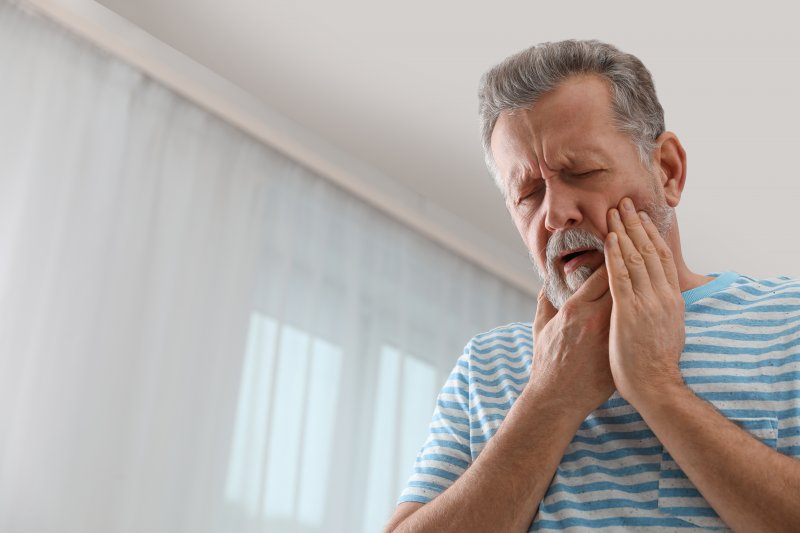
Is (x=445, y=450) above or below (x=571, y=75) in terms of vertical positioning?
below

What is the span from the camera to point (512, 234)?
12.9 feet

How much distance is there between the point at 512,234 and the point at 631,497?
2830mm

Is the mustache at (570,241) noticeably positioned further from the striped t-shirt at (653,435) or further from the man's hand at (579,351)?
the striped t-shirt at (653,435)

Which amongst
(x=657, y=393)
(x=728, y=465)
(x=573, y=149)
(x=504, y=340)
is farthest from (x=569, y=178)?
(x=728, y=465)

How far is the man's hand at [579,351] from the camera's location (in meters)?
1.18

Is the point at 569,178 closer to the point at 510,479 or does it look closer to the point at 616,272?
the point at 616,272

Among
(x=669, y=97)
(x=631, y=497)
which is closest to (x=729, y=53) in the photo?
(x=669, y=97)

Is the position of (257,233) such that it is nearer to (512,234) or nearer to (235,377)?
(235,377)

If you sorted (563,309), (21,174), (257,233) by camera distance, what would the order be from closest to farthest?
(563,309) → (21,174) → (257,233)

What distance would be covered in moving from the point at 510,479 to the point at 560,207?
1.29 ft

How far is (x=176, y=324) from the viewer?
2.82 metres

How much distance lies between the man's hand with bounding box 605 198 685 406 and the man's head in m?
0.06

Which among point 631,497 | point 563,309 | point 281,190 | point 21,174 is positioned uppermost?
point 281,190

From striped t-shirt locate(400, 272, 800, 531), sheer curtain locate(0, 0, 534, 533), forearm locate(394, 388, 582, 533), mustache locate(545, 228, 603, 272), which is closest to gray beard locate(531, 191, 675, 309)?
mustache locate(545, 228, 603, 272)
